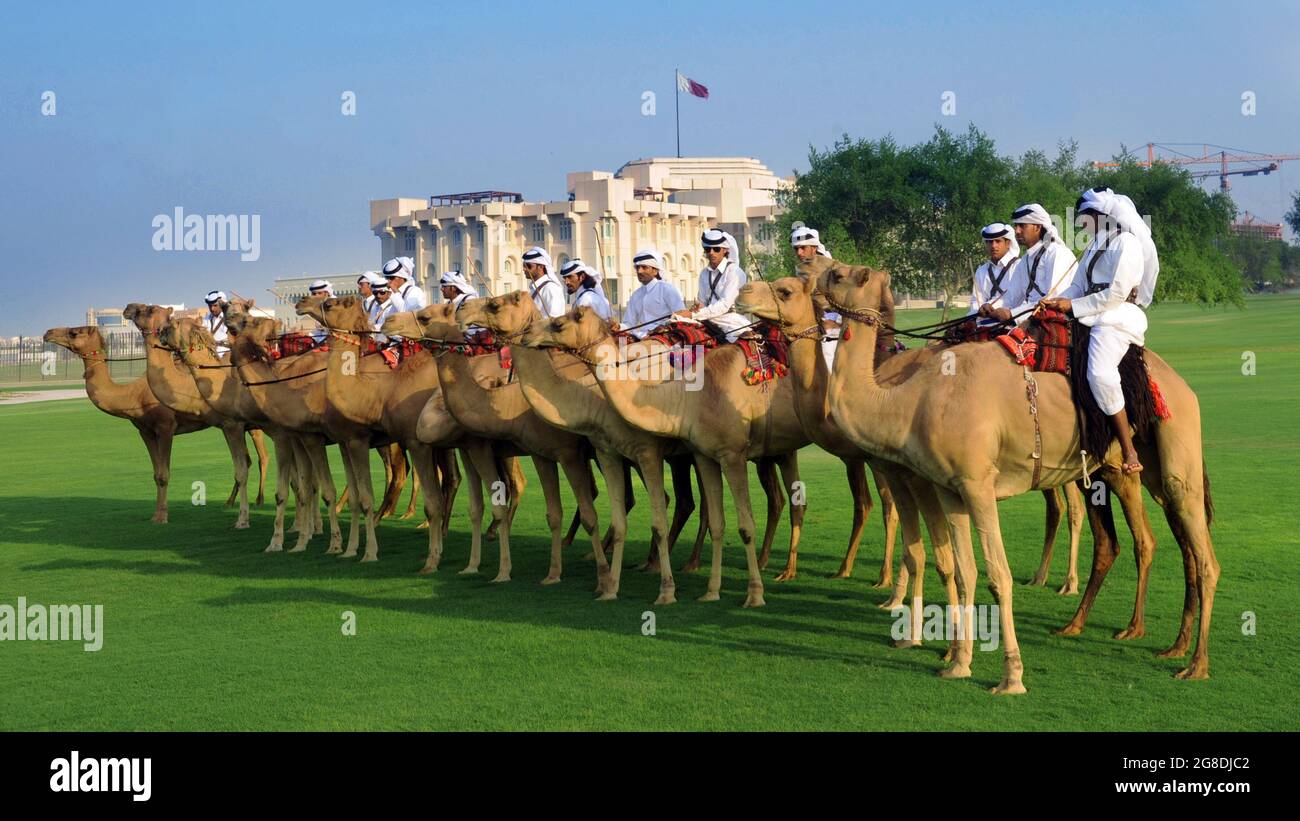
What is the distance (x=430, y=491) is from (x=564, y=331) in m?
3.37

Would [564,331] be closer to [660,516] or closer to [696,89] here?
[660,516]

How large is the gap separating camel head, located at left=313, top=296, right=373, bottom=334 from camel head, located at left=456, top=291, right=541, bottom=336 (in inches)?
112

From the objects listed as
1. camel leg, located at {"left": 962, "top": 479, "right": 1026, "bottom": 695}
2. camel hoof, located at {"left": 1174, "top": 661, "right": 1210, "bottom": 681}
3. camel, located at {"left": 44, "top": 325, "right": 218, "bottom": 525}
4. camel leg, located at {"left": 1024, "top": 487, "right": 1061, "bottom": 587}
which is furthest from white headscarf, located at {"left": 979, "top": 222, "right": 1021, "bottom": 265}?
camel, located at {"left": 44, "top": 325, "right": 218, "bottom": 525}

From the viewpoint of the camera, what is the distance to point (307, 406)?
15766 millimetres

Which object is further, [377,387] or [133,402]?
[133,402]

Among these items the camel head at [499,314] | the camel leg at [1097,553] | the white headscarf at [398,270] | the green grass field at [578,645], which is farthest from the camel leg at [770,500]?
the white headscarf at [398,270]

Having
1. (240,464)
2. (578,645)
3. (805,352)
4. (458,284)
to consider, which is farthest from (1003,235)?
(240,464)

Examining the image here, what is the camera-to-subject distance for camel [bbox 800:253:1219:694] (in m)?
9.31

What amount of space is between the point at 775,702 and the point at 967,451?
2109 millimetres

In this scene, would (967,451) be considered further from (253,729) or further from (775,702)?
(253,729)

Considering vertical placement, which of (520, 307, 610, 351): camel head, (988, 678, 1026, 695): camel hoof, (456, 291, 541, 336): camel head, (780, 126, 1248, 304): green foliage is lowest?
(988, 678, 1026, 695): camel hoof

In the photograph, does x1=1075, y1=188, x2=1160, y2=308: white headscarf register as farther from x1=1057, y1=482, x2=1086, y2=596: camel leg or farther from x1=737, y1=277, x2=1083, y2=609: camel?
x1=1057, y1=482, x2=1086, y2=596: camel leg
